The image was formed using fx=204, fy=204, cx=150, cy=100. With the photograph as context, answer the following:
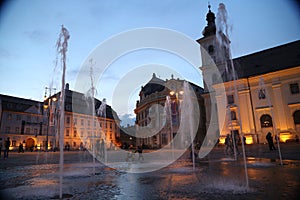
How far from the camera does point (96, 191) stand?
5523 millimetres

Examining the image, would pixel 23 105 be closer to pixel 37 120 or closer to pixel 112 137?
pixel 37 120

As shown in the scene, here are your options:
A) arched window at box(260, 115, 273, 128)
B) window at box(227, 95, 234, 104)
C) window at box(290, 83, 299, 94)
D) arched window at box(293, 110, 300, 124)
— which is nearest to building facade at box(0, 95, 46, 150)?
window at box(227, 95, 234, 104)

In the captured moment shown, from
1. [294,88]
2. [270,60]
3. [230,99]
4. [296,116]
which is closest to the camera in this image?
[296,116]

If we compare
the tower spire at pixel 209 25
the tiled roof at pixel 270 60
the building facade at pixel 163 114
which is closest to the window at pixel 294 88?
the tiled roof at pixel 270 60

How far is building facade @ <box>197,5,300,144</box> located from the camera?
114 feet

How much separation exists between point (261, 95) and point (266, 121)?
16.1ft

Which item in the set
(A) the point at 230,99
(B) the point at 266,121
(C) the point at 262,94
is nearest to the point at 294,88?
(C) the point at 262,94

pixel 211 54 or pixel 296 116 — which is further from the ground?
pixel 211 54

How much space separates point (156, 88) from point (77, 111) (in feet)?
89.5

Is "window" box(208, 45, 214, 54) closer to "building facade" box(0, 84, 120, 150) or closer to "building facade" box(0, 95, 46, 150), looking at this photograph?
"building facade" box(0, 84, 120, 150)

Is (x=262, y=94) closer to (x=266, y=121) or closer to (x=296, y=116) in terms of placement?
(x=266, y=121)

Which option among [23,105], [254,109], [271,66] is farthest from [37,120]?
[271,66]

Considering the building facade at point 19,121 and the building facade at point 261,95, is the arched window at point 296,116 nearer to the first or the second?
the building facade at point 261,95

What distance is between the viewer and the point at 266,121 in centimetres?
3659
